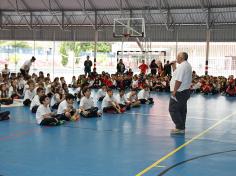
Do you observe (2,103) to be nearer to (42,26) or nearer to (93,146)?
(93,146)

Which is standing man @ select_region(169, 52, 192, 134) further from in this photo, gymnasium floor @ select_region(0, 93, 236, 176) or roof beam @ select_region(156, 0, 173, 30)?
roof beam @ select_region(156, 0, 173, 30)

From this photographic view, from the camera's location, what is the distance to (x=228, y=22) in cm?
2542

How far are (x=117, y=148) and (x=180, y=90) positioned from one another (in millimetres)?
2374

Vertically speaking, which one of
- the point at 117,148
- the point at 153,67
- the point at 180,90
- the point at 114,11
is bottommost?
the point at 117,148

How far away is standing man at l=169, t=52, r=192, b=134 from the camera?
868 centimetres

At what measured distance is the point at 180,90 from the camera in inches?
347

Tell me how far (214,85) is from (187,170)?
15.8 meters

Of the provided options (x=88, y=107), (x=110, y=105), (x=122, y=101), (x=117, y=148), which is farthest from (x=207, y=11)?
(x=117, y=148)

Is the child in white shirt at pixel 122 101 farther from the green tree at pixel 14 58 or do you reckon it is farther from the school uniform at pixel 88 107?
the green tree at pixel 14 58

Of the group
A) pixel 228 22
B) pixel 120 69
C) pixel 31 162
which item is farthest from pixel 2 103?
pixel 228 22

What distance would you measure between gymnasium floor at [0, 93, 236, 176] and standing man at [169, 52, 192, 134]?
46 cm

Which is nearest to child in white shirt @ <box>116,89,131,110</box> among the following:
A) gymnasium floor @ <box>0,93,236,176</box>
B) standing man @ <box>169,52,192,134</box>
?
gymnasium floor @ <box>0,93,236,176</box>

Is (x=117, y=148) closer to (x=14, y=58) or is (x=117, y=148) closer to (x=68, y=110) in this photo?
(x=68, y=110)

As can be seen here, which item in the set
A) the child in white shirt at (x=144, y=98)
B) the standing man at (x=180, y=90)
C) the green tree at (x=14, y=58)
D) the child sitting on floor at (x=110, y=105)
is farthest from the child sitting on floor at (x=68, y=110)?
the green tree at (x=14, y=58)
